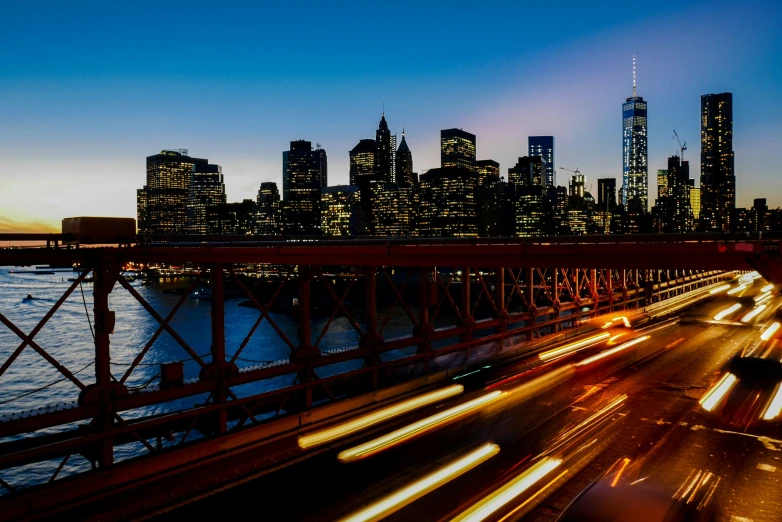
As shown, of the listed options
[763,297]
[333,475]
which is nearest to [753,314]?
[763,297]

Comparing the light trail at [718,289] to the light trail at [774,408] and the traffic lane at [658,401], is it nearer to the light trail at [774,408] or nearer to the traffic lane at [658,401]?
the traffic lane at [658,401]

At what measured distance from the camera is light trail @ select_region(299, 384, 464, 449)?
485 inches

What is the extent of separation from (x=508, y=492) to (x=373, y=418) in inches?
181

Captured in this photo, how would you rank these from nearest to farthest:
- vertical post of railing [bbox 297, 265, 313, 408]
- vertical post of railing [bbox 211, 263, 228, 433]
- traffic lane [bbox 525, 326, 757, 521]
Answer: traffic lane [bbox 525, 326, 757, 521]
vertical post of railing [bbox 211, 263, 228, 433]
vertical post of railing [bbox 297, 265, 313, 408]

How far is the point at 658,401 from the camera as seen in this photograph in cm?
1642

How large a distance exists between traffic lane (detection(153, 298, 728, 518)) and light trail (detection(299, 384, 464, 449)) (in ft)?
1.43

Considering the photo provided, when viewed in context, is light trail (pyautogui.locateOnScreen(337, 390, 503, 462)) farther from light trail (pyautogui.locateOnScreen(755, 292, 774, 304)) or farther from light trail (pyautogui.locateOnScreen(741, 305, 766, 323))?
light trail (pyautogui.locateOnScreen(755, 292, 774, 304))

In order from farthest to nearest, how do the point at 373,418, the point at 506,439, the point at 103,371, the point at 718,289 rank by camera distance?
1. the point at 718,289
2. the point at 373,418
3. the point at 506,439
4. the point at 103,371

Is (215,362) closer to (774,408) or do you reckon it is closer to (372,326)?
(372,326)

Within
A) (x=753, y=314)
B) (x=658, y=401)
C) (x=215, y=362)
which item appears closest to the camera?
(x=215, y=362)

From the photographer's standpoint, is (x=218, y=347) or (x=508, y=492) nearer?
(x=508, y=492)

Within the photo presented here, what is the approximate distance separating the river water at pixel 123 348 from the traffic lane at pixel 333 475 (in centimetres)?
1023

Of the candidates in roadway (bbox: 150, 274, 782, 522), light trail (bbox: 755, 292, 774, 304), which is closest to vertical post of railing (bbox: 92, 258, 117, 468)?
roadway (bbox: 150, 274, 782, 522)

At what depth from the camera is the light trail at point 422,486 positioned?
358 inches
